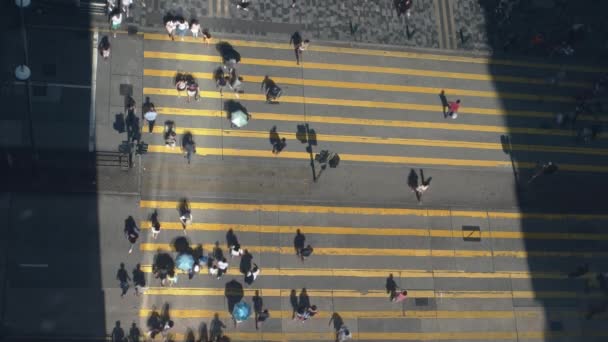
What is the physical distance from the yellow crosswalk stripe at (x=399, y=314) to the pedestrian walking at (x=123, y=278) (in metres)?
1.45

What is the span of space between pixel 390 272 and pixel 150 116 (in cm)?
1717

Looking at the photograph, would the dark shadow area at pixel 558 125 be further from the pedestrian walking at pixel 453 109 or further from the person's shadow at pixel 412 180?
the person's shadow at pixel 412 180

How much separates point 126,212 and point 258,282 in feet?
28.4

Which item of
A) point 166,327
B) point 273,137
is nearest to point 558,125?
point 273,137

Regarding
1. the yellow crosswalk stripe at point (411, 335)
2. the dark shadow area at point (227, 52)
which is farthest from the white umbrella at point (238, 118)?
the yellow crosswalk stripe at point (411, 335)

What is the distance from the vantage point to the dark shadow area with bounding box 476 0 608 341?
41.5 m

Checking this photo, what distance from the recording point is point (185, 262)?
1469 inches

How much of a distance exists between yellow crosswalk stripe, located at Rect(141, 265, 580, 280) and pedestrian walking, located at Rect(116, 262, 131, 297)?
3.21 feet

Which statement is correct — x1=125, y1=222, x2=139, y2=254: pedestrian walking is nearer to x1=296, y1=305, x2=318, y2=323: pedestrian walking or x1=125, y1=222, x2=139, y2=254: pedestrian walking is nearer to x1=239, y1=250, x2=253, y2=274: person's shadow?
x1=239, y1=250, x2=253, y2=274: person's shadow

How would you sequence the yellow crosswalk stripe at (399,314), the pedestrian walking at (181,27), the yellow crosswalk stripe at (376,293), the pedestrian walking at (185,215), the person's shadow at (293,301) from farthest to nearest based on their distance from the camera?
the pedestrian walking at (181,27) < the person's shadow at (293,301) < the pedestrian walking at (185,215) < the yellow crosswalk stripe at (376,293) < the yellow crosswalk stripe at (399,314)

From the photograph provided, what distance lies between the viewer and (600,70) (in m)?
46.1

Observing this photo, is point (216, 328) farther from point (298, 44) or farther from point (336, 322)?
Answer: point (298, 44)

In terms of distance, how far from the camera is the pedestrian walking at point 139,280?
122 feet

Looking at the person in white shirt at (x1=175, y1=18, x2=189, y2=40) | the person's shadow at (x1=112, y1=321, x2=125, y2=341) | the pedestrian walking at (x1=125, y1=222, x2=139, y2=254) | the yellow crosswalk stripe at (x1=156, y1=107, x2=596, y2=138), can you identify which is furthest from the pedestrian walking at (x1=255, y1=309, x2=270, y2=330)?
the person in white shirt at (x1=175, y1=18, x2=189, y2=40)
